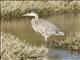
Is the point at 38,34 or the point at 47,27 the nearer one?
the point at 47,27

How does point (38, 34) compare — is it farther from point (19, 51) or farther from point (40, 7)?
point (40, 7)

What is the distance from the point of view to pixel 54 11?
9.37m

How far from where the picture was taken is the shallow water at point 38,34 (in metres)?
6.44

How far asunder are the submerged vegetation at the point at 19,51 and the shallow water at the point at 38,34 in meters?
0.22

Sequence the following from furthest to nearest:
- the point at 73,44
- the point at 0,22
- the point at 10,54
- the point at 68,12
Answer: the point at 68,12
the point at 0,22
the point at 73,44
the point at 10,54

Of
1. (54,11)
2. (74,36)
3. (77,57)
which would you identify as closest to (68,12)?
(54,11)

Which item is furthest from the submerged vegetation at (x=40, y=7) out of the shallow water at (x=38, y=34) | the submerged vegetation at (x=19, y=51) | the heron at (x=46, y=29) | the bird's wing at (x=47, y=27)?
the submerged vegetation at (x=19, y=51)

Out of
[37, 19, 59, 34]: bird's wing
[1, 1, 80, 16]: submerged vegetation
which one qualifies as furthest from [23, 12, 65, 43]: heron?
[1, 1, 80, 16]: submerged vegetation

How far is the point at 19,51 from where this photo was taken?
6188 mm

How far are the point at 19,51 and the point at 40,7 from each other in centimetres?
326

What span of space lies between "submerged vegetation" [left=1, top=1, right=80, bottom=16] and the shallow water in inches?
10.7

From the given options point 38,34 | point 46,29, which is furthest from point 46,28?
point 38,34

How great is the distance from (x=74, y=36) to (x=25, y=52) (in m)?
1.40

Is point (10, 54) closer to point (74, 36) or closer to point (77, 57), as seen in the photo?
point (77, 57)
